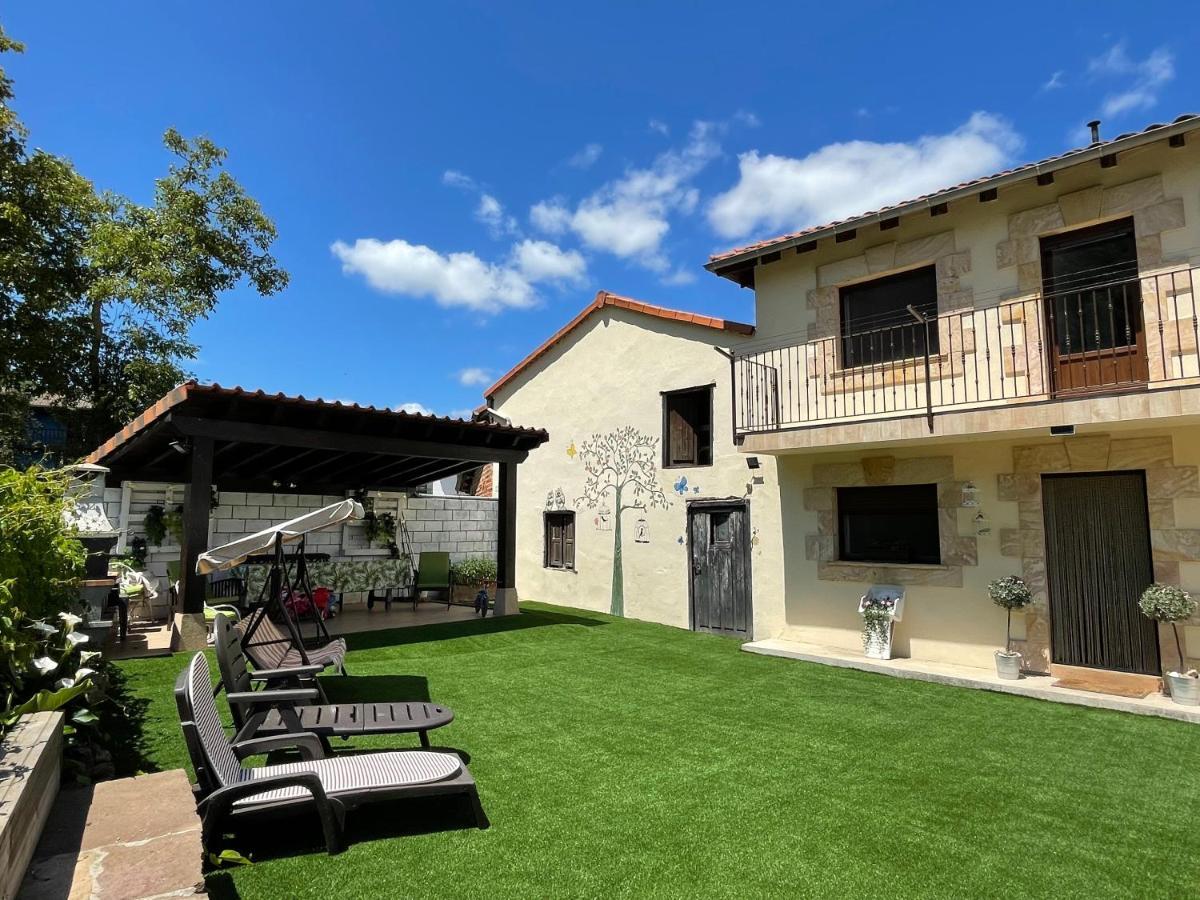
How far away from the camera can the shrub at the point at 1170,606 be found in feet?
20.7

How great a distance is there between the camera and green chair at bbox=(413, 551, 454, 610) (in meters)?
12.2

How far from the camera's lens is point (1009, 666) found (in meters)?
7.22

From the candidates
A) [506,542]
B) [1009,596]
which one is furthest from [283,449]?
[1009,596]

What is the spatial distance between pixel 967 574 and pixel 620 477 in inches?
249

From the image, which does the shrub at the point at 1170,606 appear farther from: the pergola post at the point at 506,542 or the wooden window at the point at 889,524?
the pergola post at the point at 506,542

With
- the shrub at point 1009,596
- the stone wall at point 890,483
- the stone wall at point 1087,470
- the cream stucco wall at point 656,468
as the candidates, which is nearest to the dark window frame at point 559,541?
the cream stucco wall at point 656,468

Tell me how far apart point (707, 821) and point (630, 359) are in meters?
9.84

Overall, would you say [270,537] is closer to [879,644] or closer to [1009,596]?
[879,644]

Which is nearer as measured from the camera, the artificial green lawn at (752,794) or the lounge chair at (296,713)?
the artificial green lawn at (752,794)

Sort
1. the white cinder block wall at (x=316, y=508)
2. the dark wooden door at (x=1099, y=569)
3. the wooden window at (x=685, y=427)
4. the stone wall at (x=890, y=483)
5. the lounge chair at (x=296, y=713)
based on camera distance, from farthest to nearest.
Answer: the wooden window at (x=685, y=427), the white cinder block wall at (x=316, y=508), the stone wall at (x=890, y=483), the dark wooden door at (x=1099, y=569), the lounge chair at (x=296, y=713)

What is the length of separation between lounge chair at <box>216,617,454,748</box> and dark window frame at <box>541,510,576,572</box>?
30.3 feet

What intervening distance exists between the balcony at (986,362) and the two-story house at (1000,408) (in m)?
0.03

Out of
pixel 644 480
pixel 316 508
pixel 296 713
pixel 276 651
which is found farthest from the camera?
pixel 316 508

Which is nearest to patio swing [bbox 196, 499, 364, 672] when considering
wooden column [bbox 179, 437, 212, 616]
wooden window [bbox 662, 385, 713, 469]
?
wooden column [bbox 179, 437, 212, 616]
